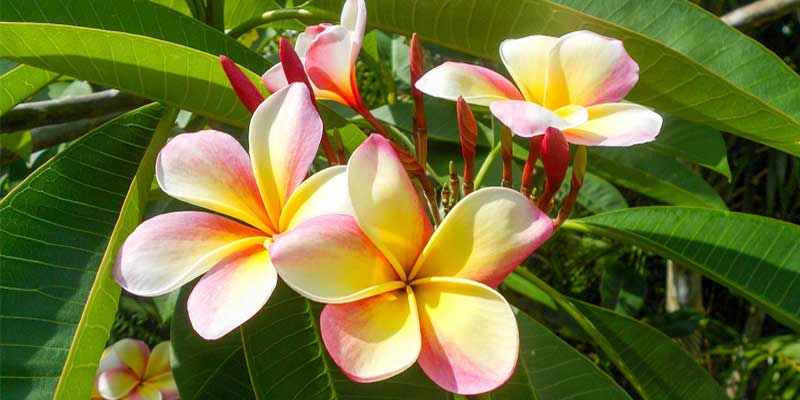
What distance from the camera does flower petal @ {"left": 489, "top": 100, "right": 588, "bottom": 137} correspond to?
56cm

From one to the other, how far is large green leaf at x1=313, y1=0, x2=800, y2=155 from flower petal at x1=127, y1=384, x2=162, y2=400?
2.94 feet

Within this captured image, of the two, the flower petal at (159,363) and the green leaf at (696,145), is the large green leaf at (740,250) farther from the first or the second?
the flower petal at (159,363)

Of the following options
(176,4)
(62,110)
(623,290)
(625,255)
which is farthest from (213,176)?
(625,255)

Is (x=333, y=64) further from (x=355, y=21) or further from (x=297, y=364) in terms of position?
(x=297, y=364)

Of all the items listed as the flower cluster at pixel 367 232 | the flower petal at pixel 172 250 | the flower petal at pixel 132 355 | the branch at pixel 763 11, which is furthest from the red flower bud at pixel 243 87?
the branch at pixel 763 11

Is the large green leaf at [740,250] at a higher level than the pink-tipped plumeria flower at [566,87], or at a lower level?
lower

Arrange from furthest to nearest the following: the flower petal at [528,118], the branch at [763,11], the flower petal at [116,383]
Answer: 1. the branch at [763,11]
2. the flower petal at [116,383]
3. the flower petal at [528,118]

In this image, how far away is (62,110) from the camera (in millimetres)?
917

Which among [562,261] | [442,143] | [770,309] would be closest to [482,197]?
[770,309]

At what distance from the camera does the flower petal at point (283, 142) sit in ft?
1.80

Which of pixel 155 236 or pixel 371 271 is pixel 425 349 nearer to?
pixel 371 271

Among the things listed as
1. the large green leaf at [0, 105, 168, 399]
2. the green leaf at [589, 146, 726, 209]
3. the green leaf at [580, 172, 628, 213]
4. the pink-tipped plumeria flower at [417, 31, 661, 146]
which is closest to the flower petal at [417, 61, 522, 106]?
the pink-tipped plumeria flower at [417, 31, 661, 146]

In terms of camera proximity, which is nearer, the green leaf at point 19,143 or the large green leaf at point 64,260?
the large green leaf at point 64,260

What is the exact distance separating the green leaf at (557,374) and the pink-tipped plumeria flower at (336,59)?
32 centimetres
